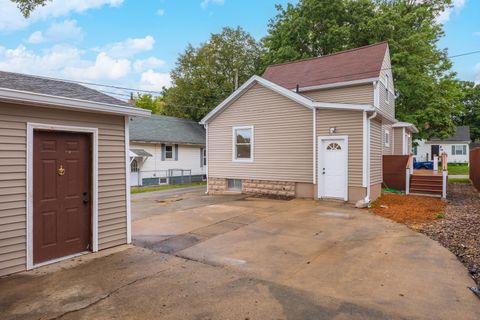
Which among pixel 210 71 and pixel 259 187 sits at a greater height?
pixel 210 71

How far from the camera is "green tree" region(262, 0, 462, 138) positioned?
19.2 m

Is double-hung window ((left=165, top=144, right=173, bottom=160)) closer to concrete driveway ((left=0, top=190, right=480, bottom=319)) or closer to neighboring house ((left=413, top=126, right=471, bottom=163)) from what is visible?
concrete driveway ((left=0, top=190, right=480, bottom=319))

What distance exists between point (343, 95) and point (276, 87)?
156 inches

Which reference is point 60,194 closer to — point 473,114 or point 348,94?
point 348,94

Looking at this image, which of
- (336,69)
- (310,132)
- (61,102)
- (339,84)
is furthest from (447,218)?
(61,102)

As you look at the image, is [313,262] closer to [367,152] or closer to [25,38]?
[367,152]

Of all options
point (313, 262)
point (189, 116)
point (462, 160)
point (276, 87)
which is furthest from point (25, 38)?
point (462, 160)

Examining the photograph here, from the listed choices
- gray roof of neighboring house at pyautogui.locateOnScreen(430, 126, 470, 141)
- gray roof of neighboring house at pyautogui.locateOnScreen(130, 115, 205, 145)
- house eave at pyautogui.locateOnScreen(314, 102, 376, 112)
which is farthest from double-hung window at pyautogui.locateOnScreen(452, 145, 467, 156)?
house eave at pyautogui.locateOnScreen(314, 102, 376, 112)

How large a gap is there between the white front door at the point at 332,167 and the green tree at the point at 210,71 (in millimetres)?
18453

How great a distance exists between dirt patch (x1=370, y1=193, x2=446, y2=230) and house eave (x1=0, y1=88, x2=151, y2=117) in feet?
23.6

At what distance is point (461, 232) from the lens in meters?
6.71

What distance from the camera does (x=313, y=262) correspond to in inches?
199

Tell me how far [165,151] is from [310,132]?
12.7m

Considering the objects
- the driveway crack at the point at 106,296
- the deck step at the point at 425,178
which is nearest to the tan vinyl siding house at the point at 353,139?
the deck step at the point at 425,178
